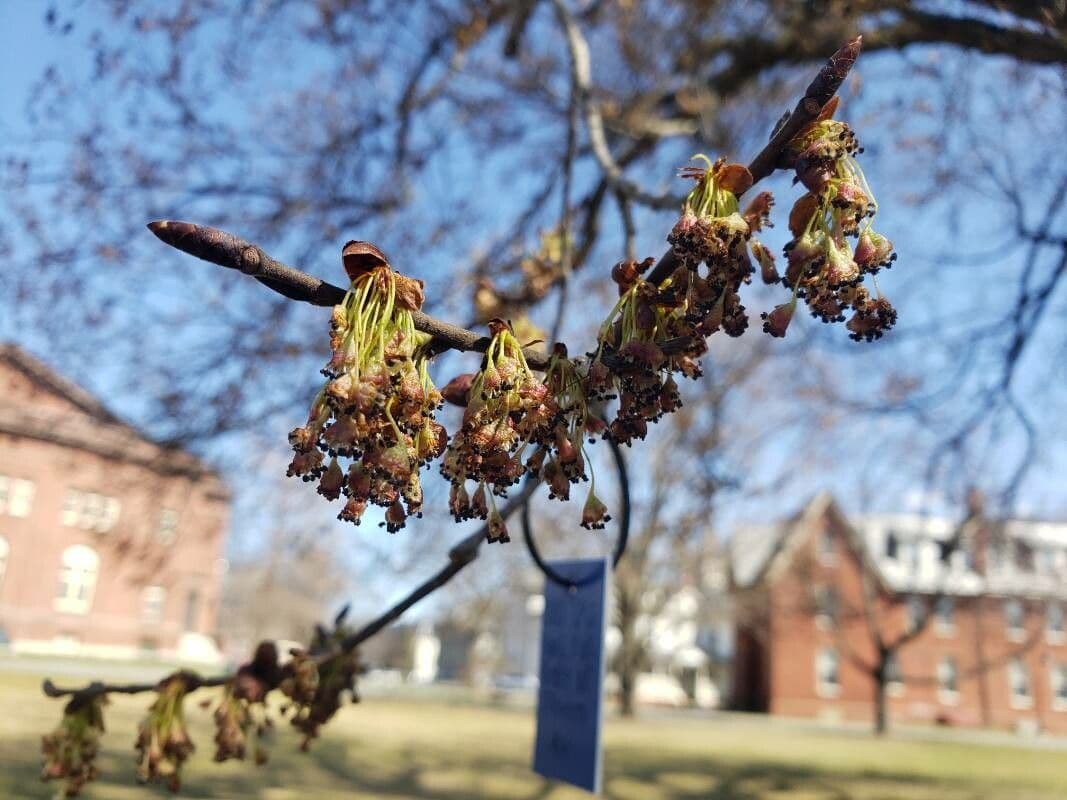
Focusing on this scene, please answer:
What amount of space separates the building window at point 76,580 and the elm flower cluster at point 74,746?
39.3 meters

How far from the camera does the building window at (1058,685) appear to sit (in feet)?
125

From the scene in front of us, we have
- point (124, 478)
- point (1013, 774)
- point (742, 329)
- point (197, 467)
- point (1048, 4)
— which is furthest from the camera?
point (1013, 774)

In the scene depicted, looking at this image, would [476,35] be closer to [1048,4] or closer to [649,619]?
[1048,4]

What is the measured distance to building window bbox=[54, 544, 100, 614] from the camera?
37875 millimetres

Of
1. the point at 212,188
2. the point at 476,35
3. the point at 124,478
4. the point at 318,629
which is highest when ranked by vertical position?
the point at 476,35

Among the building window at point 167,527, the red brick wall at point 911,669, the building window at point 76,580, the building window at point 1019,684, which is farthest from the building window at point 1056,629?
the building window at point 76,580

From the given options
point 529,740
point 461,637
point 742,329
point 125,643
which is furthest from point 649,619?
point 461,637

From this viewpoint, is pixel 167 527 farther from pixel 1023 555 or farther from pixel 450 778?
pixel 1023 555

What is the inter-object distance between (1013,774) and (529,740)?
8.75 metres

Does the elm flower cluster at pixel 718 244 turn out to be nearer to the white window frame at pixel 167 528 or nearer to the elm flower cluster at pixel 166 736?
the elm flower cluster at pixel 166 736

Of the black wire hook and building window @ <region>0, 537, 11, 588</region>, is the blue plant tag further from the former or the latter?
building window @ <region>0, 537, 11, 588</region>

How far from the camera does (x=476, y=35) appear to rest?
25.9 feet

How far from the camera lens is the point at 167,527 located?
7812mm

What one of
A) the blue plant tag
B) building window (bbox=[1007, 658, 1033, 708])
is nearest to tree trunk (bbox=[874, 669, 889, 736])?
building window (bbox=[1007, 658, 1033, 708])
